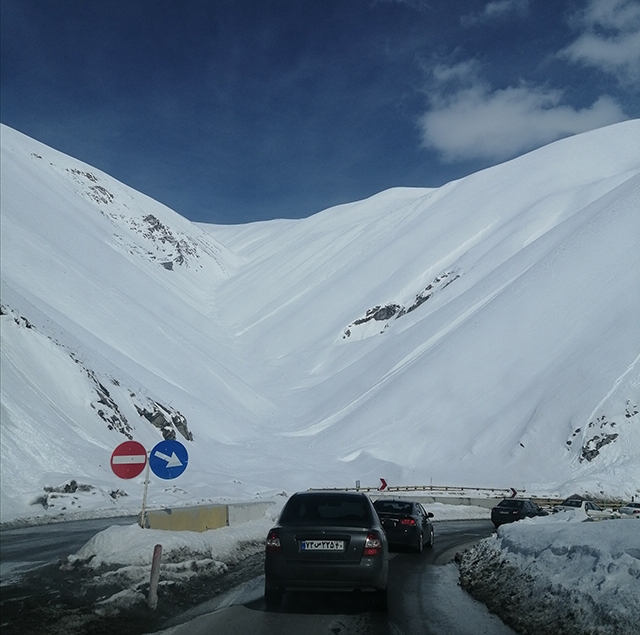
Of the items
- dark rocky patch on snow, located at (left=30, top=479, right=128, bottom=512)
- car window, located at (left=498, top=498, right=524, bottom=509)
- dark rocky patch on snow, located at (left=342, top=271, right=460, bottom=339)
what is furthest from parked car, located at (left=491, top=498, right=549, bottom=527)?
dark rocky patch on snow, located at (left=342, top=271, right=460, bottom=339)

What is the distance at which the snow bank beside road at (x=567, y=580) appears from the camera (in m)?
7.12

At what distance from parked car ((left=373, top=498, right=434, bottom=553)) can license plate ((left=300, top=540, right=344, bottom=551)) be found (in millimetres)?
8323

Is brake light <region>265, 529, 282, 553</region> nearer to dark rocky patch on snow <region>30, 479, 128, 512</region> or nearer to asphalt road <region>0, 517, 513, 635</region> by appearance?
asphalt road <region>0, 517, 513, 635</region>

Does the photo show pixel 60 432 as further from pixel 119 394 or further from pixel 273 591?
pixel 273 591

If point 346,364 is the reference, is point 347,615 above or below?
below

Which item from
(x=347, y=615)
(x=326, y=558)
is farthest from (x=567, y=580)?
(x=326, y=558)

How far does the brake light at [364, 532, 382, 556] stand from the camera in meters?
8.51

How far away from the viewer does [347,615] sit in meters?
8.52

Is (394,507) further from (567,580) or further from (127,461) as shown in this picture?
(567,580)

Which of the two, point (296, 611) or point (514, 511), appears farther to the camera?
point (514, 511)

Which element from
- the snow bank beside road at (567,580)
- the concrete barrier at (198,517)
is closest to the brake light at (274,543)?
the snow bank beside road at (567,580)

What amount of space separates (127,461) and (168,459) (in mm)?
776

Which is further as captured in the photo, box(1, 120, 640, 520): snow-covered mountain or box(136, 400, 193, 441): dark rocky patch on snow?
box(136, 400, 193, 441): dark rocky patch on snow

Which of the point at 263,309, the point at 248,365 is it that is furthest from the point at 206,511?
the point at 263,309
